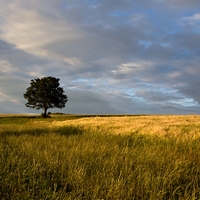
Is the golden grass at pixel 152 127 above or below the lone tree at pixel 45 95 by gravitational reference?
below

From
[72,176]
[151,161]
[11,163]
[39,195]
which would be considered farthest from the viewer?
[151,161]

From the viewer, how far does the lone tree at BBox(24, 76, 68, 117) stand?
191 feet

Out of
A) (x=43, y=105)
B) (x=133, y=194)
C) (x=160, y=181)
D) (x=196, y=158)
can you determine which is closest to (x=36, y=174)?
(x=133, y=194)

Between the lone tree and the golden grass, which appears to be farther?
the lone tree

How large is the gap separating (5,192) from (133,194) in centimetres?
227

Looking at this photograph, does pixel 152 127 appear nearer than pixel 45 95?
Yes

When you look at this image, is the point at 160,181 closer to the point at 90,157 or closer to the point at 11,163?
the point at 90,157

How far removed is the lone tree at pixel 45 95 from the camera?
5825 cm

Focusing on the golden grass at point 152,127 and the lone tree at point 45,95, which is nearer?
the golden grass at point 152,127

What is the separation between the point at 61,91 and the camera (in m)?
60.9

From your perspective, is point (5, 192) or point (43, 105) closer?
point (5, 192)

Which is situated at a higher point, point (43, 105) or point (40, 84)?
point (40, 84)

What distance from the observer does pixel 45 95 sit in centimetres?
5766

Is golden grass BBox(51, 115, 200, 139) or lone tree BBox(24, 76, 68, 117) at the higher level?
lone tree BBox(24, 76, 68, 117)
